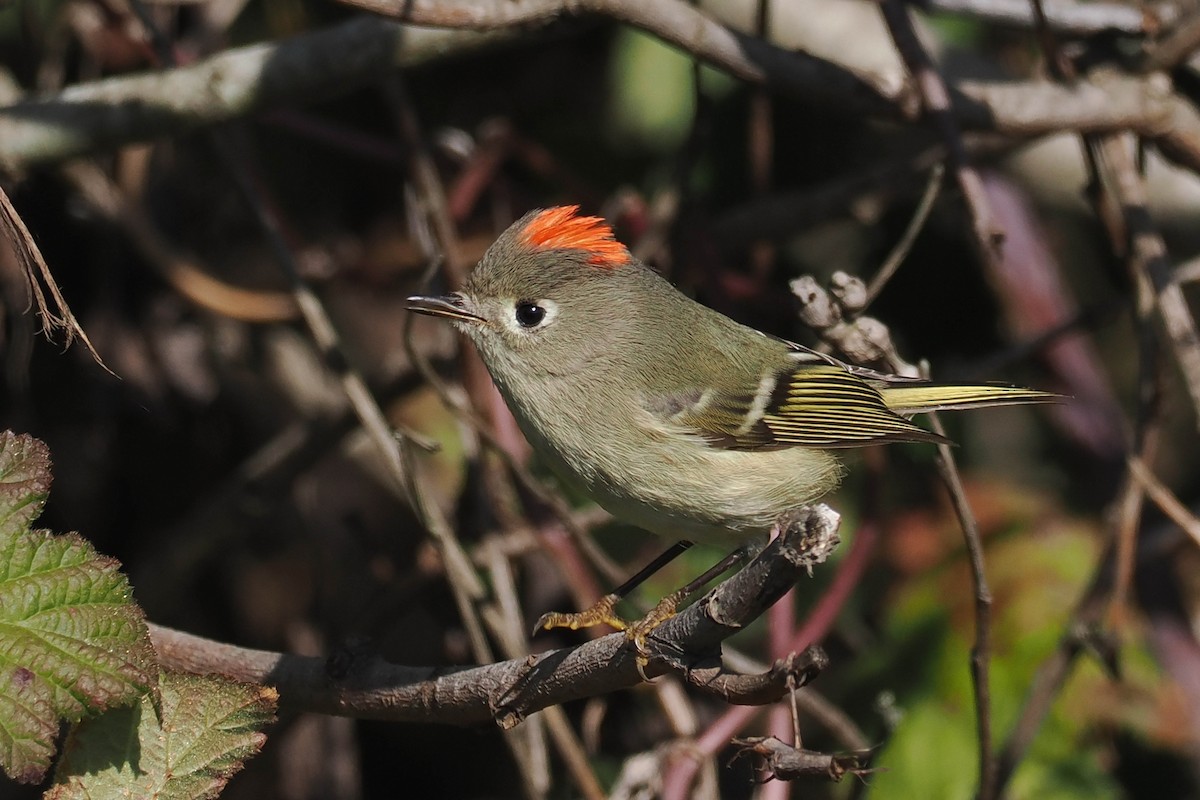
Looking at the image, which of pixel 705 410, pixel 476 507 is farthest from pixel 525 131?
pixel 705 410

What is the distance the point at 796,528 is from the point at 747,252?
1.96 metres

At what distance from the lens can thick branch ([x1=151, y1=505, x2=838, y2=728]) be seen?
4.52ft

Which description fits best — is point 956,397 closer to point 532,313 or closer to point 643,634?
point 532,313

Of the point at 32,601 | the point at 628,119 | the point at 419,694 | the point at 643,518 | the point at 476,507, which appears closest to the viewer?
the point at 32,601

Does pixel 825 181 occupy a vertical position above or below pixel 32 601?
above

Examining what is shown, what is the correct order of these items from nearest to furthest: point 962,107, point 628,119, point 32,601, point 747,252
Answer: point 32,601, point 962,107, point 747,252, point 628,119

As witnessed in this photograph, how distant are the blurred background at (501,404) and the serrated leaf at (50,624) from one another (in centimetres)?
Answer: 113

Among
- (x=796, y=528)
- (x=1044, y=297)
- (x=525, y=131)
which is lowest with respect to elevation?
(x=796, y=528)

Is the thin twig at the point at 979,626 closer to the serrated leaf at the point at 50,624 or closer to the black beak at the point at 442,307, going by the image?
the black beak at the point at 442,307

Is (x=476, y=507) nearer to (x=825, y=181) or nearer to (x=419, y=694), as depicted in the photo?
(x=419, y=694)

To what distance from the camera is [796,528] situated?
135 centimetres

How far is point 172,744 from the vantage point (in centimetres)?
156

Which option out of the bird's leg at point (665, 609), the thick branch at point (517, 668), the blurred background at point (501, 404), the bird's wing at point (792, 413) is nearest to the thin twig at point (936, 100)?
the blurred background at point (501, 404)

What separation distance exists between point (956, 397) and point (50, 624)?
160 cm
